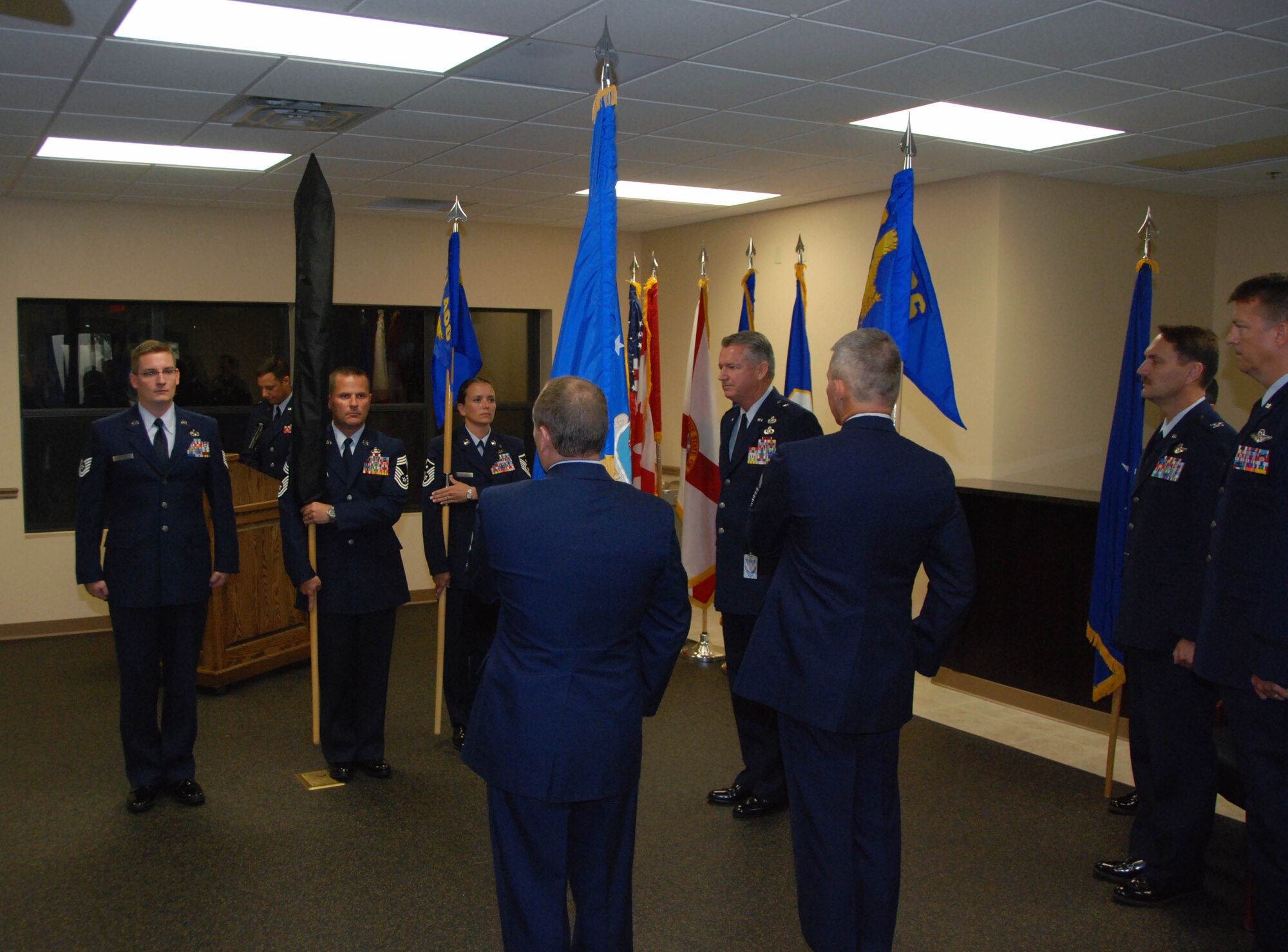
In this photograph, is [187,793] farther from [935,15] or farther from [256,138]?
[935,15]

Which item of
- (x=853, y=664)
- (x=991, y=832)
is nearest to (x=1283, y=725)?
(x=853, y=664)

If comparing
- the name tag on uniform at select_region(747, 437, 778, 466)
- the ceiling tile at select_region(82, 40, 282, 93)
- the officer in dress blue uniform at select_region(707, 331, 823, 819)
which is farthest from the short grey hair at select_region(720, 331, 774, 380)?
the ceiling tile at select_region(82, 40, 282, 93)

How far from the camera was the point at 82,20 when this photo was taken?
3.32 meters

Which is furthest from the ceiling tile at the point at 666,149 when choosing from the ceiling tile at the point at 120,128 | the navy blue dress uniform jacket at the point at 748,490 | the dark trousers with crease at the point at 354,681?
the dark trousers with crease at the point at 354,681

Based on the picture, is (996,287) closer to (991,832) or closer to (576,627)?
(991,832)

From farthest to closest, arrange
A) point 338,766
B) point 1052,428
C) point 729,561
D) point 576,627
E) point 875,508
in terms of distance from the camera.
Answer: point 1052,428 < point 338,766 < point 729,561 < point 875,508 < point 576,627

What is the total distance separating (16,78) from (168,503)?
1.72 m

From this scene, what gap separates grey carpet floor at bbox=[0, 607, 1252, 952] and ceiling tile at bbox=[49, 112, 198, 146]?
2776mm

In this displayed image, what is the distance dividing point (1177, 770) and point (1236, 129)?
328 centimetres

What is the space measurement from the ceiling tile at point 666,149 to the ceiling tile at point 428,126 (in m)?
0.69

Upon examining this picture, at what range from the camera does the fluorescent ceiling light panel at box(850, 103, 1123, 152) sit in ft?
15.3

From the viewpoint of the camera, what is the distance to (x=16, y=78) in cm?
401

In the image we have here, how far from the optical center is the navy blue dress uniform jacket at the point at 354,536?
4012 millimetres

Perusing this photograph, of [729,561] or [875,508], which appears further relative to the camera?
[729,561]
